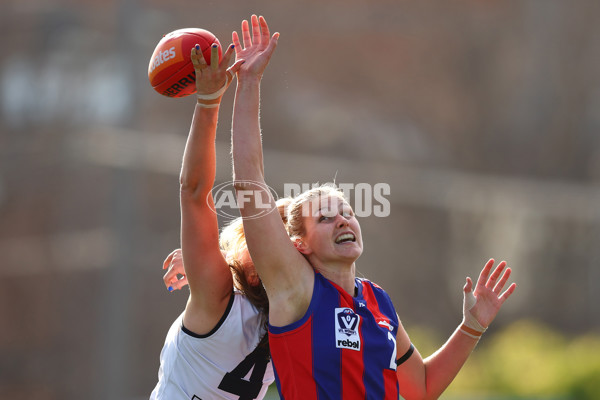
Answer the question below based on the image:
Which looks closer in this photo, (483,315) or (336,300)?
(336,300)

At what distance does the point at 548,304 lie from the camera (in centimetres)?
1505

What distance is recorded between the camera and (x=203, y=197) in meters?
2.95

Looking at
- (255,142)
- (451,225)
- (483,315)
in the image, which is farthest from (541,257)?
(255,142)

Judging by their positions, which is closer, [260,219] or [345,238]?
[260,219]

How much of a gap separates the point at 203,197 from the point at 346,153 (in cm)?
1244

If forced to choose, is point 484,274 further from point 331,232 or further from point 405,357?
point 331,232

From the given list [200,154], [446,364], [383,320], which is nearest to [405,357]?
[446,364]

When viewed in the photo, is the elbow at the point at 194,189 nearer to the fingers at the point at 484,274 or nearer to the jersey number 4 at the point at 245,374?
the jersey number 4 at the point at 245,374

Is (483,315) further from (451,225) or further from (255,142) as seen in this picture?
(451,225)

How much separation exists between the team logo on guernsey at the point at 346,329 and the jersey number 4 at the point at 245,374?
0.39 metres

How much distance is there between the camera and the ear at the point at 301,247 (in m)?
3.13

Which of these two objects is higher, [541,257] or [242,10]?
[242,10]

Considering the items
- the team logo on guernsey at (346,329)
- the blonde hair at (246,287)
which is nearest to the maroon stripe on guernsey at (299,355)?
the team logo on guernsey at (346,329)

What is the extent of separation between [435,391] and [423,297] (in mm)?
11054
